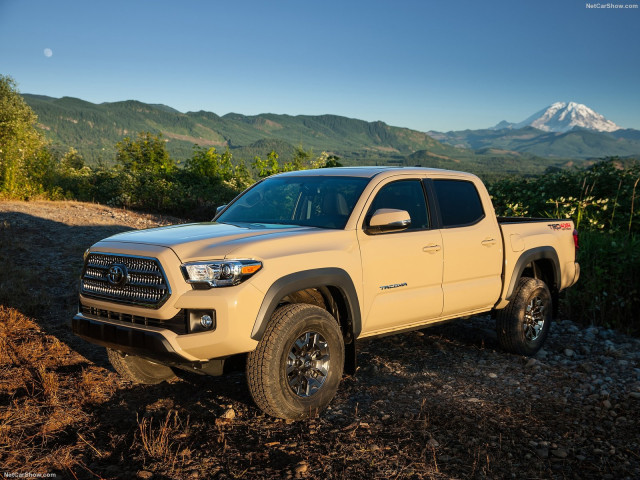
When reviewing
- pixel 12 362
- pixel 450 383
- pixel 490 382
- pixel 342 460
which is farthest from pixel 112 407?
pixel 490 382

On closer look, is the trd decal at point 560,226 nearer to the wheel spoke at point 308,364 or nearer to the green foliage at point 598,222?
the green foliage at point 598,222

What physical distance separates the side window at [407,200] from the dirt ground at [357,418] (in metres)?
1.27

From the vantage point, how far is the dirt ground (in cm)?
362

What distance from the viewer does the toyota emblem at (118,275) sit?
4.05 metres

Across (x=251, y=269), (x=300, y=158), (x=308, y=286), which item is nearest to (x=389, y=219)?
(x=308, y=286)

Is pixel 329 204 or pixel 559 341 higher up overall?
pixel 329 204

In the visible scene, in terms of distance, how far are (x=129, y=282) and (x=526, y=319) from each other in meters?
4.37

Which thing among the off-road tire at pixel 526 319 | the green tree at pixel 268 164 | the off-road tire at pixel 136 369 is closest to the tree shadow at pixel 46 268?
the off-road tire at pixel 136 369

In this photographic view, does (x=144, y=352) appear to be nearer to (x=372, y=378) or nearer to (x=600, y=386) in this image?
(x=372, y=378)

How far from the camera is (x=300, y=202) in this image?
206 inches

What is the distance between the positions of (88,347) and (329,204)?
3131 mm

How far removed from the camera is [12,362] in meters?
5.45

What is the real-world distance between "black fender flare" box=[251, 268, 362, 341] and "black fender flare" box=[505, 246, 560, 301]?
7.54ft

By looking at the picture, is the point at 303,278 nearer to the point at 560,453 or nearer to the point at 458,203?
the point at 560,453
